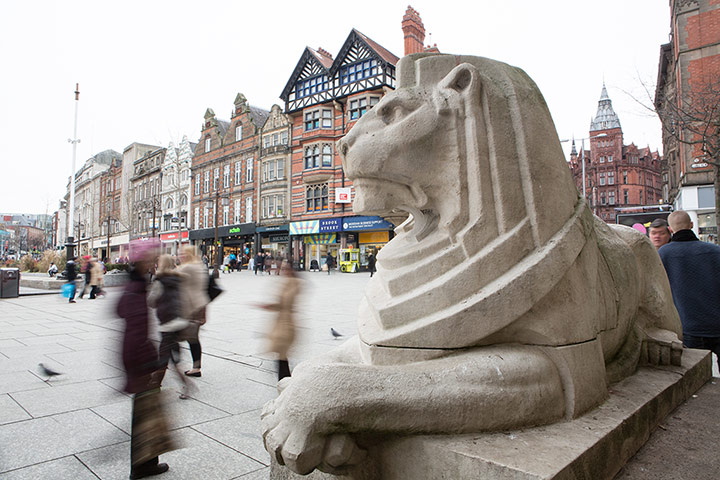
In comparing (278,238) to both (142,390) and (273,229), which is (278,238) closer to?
(273,229)

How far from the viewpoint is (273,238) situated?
33.1 metres

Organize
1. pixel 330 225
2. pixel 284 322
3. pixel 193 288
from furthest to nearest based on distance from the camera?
1. pixel 330 225
2. pixel 193 288
3. pixel 284 322

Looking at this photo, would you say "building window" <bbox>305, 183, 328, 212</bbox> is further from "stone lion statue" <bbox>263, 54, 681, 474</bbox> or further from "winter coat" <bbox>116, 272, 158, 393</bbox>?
"stone lion statue" <bbox>263, 54, 681, 474</bbox>

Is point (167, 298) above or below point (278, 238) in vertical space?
below

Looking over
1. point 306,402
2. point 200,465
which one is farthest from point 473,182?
point 200,465

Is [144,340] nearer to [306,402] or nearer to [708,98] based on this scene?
[306,402]

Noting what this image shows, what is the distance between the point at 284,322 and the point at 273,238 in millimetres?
29636

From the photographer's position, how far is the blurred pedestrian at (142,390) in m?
2.46

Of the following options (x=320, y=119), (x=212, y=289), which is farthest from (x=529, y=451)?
(x=320, y=119)

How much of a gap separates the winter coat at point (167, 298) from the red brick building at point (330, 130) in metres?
22.2

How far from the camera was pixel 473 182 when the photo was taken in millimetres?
1751

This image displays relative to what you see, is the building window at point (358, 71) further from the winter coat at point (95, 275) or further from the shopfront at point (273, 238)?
the winter coat at point (95, 275)

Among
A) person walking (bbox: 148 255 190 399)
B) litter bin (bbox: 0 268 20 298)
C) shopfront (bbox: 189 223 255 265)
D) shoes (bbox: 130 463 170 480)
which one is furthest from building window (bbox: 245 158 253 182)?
shoes (bbox: 130 463 170 480)

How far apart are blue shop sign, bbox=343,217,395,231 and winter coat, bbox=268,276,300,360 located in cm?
2138
